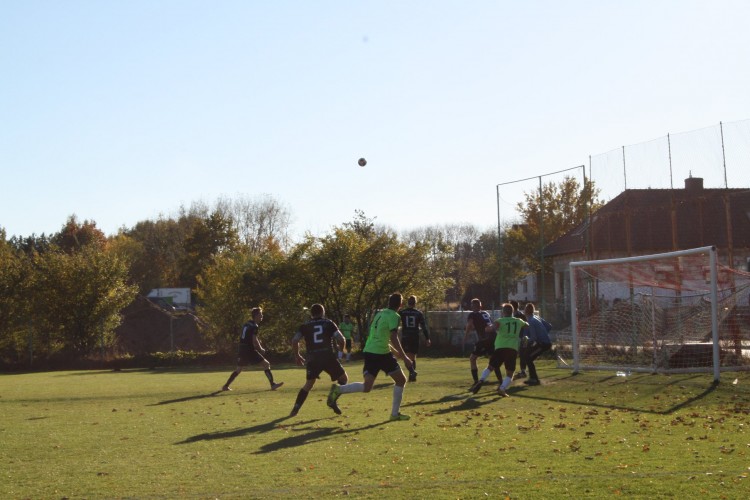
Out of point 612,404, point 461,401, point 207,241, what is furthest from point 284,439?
point 207,241

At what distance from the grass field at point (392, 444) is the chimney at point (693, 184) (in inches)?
268

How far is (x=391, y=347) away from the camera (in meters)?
13.7

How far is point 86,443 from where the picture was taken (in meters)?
10.9

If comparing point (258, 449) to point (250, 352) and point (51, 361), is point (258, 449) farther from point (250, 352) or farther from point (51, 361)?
point (51, 361)

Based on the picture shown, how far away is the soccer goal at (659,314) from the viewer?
66.4ft

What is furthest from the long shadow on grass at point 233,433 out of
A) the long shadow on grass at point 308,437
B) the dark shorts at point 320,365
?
the dark shorts at point 320,365

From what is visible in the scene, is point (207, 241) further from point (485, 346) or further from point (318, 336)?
point (318, 336)

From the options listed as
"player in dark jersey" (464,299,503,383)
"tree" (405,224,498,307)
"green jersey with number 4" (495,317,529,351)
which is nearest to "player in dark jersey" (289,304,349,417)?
"green jersey with number 4" (495,317,529,351)

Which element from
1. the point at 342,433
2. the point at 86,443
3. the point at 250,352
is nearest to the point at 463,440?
the point at 342,433

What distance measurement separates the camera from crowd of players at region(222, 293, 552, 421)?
512 inches

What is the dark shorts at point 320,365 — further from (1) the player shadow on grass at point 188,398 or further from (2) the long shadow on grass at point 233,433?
(1) the player shadow on grass at point 188,398

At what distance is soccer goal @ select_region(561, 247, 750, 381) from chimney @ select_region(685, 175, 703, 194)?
2.67 m

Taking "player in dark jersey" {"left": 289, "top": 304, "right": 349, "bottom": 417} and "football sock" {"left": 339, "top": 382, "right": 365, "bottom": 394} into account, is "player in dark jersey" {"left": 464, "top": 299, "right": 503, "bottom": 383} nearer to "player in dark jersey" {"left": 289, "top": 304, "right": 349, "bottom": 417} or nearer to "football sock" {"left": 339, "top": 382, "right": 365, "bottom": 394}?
"player in dark jersey" {"left": 289, "top": 304, "right": 349, "bottom": 417}

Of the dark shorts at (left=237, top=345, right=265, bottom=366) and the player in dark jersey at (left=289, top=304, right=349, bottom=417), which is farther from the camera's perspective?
the dark shorts at (left=237, top=345, right=265, bottom=366)
